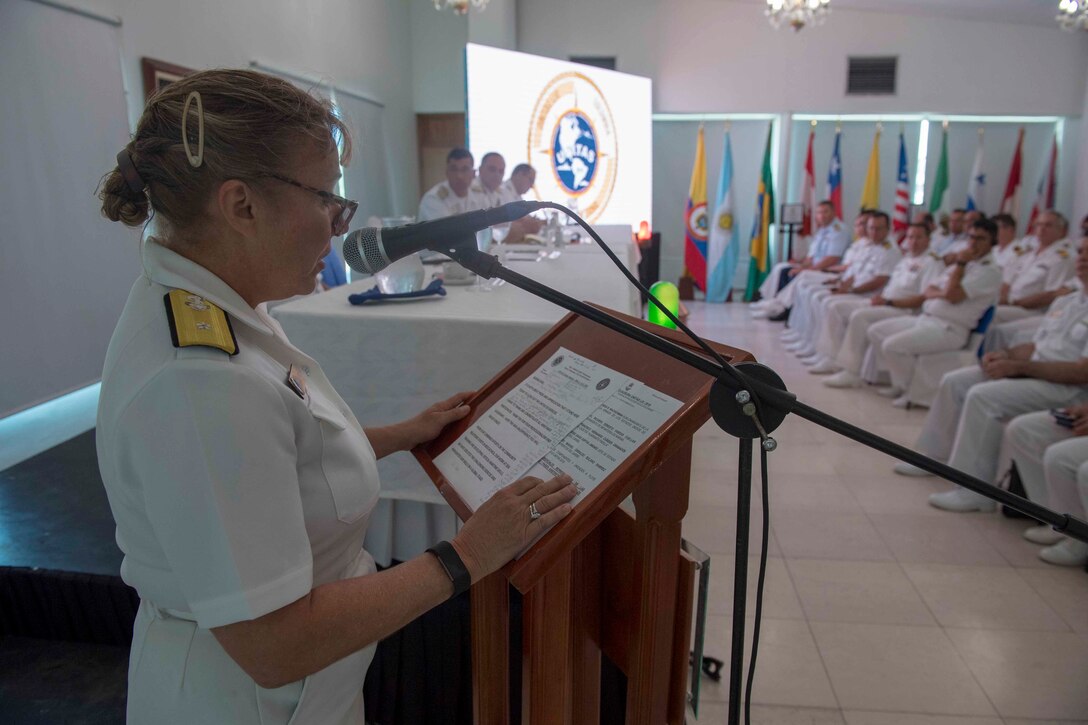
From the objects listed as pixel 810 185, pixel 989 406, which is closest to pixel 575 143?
pixel 810 185

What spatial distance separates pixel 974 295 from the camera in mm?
4141

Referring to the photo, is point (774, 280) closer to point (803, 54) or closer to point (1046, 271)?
point (803, 54)

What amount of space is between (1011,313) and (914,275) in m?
0.66

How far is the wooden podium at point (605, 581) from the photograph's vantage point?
75 centimetres

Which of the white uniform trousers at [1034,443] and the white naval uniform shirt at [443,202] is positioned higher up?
the white naval uniform shirt at [443,202]

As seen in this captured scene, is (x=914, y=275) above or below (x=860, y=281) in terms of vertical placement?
above

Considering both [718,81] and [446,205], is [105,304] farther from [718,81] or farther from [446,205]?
[718,81]

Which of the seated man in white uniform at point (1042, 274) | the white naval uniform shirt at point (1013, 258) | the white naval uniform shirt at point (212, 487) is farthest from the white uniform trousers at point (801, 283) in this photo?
the white naval uniform shirt at point (212, 487)

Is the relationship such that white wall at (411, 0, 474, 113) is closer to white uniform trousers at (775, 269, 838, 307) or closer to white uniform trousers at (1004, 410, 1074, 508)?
white uniform trousers at (775, 269, 838, 307)

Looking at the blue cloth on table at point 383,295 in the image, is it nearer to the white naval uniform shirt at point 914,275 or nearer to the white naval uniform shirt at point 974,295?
the white naval uniform shirt at point 974,295

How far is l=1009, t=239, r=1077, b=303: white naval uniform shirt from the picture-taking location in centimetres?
486

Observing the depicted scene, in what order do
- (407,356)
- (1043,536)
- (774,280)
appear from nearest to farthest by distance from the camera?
1. (407,356)
2. (1043,536)
3. (774,280)

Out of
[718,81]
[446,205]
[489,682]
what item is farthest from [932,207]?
[489,682]

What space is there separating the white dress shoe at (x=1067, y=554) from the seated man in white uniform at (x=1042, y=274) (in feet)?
9.02
